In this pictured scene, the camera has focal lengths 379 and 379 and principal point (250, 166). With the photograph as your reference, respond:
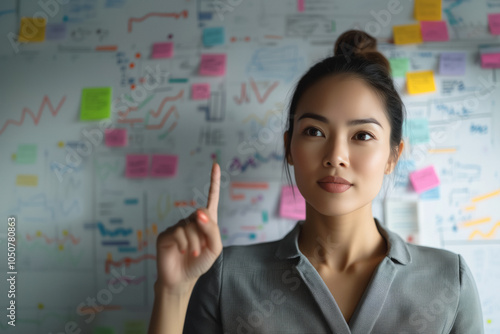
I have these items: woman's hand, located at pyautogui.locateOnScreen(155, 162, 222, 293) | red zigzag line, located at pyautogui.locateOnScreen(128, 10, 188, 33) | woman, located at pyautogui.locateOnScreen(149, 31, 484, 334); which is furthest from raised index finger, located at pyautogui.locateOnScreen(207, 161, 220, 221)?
red zigzag line, located at pyautogui.locateOnScreen(128, 10, 188, 33)

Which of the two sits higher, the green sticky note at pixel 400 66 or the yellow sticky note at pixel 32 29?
the yellow sticky note at pixel 32 29

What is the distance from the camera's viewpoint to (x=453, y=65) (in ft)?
4.20

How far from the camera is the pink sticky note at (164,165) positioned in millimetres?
1305

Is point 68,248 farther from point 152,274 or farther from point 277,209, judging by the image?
point 277,209

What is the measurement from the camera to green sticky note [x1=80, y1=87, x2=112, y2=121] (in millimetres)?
1317

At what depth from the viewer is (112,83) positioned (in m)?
1.33

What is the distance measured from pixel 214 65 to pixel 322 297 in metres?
0.83

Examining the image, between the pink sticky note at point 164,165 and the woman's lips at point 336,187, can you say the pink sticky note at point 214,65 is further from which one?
the woman's lips at point 336,187

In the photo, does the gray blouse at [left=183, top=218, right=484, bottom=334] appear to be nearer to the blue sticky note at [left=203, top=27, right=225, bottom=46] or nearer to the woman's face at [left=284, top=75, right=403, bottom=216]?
the woman's face at [left=284, top=75, right=403, bottom=216]

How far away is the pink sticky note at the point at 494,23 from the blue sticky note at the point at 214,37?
0.91 m

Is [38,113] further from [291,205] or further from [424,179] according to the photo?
[424,179]

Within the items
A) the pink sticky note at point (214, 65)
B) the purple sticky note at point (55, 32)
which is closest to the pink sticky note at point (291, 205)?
the pink sticky note at point (214, 65)

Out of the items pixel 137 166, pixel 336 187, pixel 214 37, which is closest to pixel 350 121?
pixel 336 187

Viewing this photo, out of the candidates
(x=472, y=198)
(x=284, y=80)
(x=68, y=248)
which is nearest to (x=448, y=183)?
(x=472, y=198)
